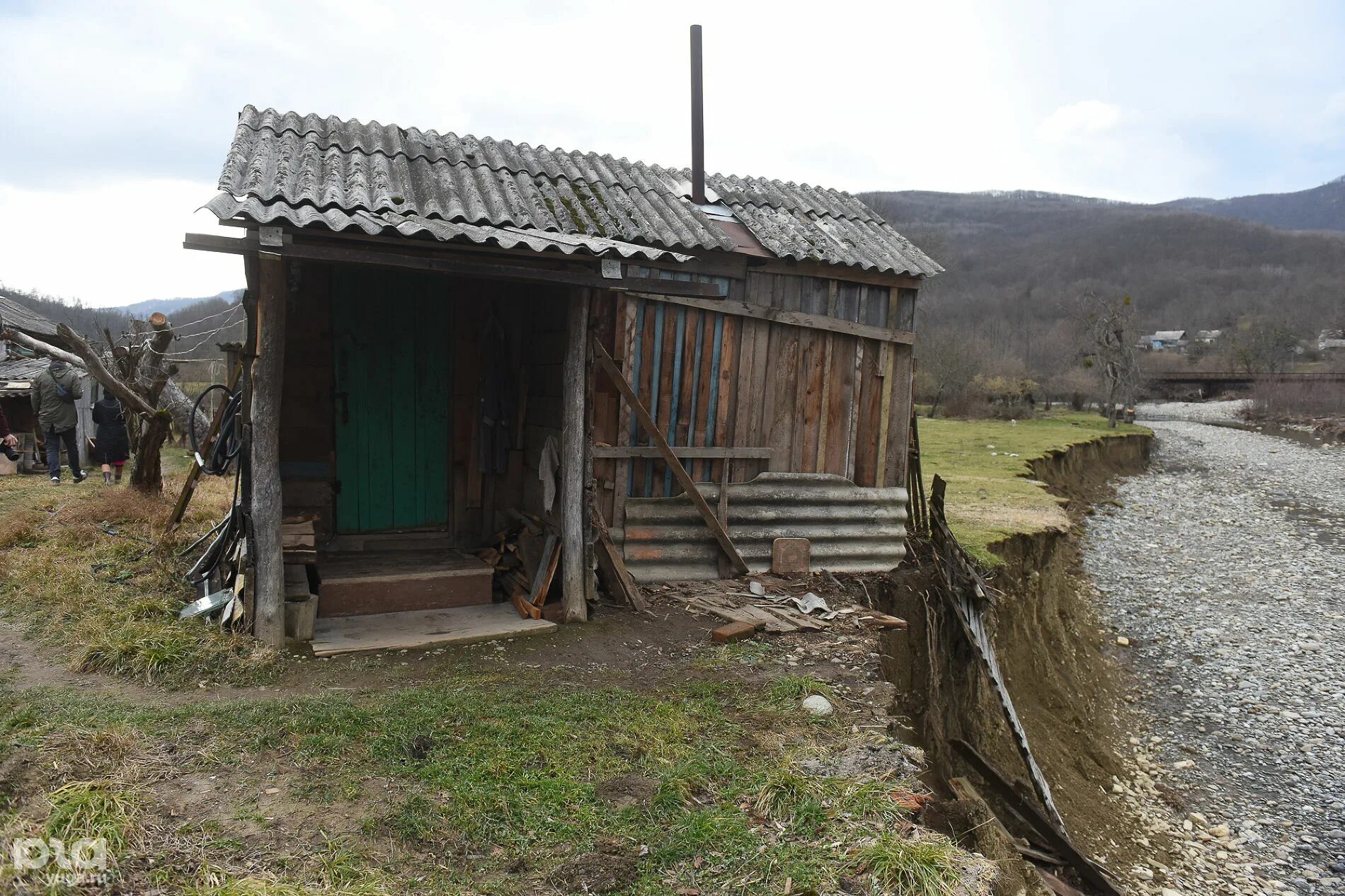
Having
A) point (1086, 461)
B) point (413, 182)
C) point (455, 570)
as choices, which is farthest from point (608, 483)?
point (1086, 461)

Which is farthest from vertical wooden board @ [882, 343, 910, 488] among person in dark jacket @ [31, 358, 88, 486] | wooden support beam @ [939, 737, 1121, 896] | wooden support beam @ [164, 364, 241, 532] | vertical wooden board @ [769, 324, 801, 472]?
person in dark jacket @ [31, 358, 88, 486]

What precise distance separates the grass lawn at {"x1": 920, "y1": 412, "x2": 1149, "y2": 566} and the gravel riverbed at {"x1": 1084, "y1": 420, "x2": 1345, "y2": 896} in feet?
6.03

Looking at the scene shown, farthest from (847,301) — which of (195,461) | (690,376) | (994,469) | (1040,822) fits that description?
(994,469)

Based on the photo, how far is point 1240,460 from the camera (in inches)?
1091

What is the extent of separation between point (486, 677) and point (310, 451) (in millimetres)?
3092

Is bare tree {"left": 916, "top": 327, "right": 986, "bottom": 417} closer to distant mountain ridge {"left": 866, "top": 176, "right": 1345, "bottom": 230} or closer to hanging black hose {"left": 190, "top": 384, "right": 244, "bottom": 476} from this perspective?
hanging black hose {"left": 190, "top": 384, "right": 244, "bottom": 476}

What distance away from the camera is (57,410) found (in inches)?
472

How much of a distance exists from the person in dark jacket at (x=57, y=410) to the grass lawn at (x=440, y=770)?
7.39 meters

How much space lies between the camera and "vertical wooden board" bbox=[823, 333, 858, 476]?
313 inches

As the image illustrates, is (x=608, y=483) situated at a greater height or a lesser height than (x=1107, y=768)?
greater

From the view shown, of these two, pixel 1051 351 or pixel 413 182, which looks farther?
pixel 1051 351

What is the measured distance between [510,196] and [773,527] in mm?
3761

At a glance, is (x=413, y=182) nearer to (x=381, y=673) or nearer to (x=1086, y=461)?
(x=381, y=673)

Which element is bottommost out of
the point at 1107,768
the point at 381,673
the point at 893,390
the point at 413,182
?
the point at 1107,768
